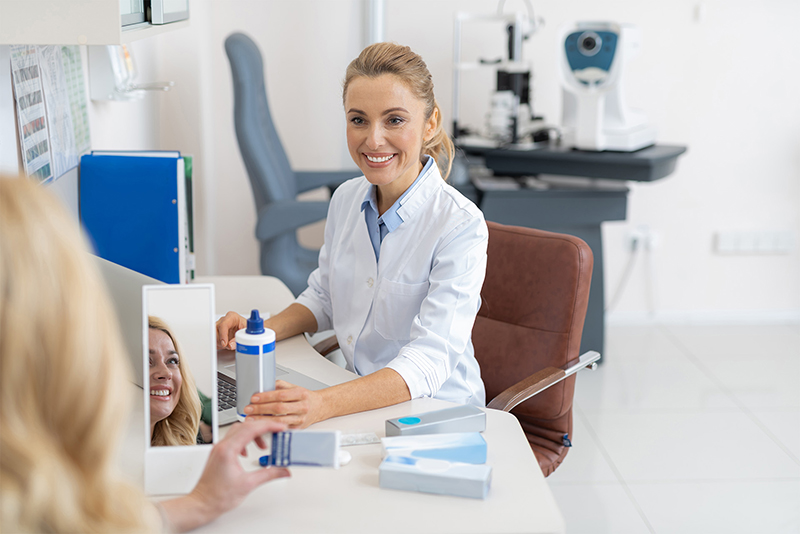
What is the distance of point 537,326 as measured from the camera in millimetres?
1587

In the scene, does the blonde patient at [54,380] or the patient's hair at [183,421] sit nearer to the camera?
the blonde patient at [54,380]

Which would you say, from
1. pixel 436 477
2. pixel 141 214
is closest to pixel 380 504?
pixel 436 477

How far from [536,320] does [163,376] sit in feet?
2.88

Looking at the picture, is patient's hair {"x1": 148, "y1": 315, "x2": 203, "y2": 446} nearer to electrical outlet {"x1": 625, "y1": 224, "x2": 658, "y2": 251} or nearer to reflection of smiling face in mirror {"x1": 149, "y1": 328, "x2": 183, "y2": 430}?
reflection of smiling face in mirror {"x1": 149, "y1": 328, "x2": 183, "y2": 430}

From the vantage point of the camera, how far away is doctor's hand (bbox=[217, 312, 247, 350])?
55.1 inches

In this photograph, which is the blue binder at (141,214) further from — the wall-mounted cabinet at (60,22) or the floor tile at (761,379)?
the floor tile at (761,379)

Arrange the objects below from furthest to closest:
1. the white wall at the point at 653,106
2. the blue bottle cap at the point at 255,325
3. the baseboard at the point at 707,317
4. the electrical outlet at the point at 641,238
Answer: the baseboard at the point at 707,317
the electrical outlet at the point at 641,238
the white wall at the point at 653,106
the blue bottle cap at the point at 255,325

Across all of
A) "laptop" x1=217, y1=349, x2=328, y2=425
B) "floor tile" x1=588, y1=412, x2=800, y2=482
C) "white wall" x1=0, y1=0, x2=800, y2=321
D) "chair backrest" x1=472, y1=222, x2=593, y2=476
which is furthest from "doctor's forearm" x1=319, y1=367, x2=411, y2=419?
"white wall" x1=0, y1=0, x2=800, y2=321

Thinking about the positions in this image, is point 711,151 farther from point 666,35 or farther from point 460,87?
point 460,87

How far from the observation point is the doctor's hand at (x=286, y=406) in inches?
41.8

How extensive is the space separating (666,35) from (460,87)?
940 millimetres

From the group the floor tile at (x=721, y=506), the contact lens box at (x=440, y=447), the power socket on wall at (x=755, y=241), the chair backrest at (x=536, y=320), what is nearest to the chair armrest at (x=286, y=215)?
the chair backrest at (x=536, y=320)

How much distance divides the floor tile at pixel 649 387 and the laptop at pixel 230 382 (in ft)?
5.34

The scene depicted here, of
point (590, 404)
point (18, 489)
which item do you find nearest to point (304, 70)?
point (590, 404)
